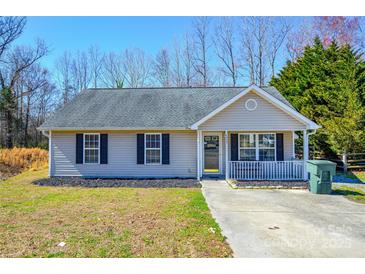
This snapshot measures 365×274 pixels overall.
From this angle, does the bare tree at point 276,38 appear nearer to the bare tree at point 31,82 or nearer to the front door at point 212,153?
the front door at point 212,153

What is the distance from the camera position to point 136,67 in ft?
106

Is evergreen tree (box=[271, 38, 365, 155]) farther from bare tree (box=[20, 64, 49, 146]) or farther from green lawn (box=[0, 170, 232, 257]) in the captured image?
bare tree (box=[20, 64, 49, 146])

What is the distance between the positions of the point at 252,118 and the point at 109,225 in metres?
8.34

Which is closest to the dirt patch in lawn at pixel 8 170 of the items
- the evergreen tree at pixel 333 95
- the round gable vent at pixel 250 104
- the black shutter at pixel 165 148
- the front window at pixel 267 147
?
the black shutter at pixel 165 148

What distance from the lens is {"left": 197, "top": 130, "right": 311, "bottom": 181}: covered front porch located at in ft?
38.7

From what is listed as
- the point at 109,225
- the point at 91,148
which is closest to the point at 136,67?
the point at 91,148

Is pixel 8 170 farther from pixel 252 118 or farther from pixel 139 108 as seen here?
pixel 252 118

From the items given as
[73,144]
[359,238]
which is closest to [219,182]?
[359,238]

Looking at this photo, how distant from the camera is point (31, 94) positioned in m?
31.6

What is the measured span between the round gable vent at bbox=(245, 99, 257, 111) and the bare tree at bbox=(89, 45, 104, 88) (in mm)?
27452

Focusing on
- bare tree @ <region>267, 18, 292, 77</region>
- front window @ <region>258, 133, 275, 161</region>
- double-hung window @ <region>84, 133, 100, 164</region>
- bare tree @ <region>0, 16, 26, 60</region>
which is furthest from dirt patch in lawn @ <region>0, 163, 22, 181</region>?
bare tree @ <region>267, 18, 292, 77</region>

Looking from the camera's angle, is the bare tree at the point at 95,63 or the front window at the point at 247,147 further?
the bare tree at the point at 95,63

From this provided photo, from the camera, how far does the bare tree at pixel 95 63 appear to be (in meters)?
34.5

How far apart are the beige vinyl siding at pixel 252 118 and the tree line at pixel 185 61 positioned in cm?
1457
